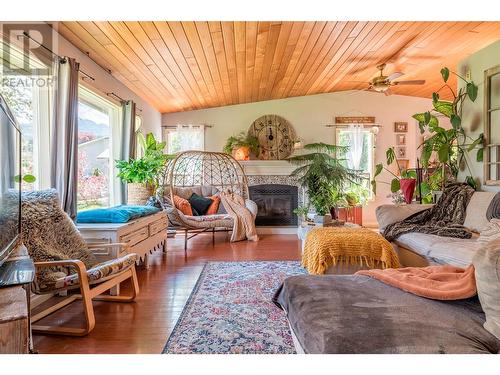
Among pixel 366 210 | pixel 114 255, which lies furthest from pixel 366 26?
pixel 366 210

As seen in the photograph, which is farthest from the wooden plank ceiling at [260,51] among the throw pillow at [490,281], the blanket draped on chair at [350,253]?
the throw pillow at [490,281]

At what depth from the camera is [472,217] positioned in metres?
3.34

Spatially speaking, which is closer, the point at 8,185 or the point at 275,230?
the point at 8,185

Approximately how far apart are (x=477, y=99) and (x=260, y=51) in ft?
8.54

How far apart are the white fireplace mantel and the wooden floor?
2.22 m

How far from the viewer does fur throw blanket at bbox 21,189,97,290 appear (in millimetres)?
2348

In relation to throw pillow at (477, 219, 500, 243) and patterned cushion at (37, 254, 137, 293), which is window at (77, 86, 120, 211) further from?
throw pillow at (477, 219, 500, 243)

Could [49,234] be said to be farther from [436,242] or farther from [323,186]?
[436,242]

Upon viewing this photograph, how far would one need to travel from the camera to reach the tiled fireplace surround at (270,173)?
6.43 m

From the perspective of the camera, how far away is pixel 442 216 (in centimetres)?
366

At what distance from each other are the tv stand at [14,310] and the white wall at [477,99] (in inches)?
166

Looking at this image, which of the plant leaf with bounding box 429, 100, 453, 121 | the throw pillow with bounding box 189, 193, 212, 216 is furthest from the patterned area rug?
the plant leaf with bounding box 429, 100, 453, 121

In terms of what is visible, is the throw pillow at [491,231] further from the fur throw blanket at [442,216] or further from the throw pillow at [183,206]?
the throw pillow at [183,206]

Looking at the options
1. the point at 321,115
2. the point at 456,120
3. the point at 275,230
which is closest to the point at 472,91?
the point at 456,120
